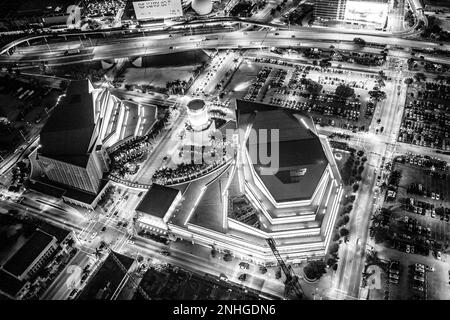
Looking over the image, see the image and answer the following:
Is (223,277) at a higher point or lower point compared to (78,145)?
lower

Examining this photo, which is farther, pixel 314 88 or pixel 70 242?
pixel 314 88

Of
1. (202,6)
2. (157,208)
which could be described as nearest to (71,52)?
(202,6)

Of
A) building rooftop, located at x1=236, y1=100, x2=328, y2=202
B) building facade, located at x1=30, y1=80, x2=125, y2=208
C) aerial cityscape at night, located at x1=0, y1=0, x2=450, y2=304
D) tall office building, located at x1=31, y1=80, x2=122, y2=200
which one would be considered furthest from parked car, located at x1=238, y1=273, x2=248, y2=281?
tall office building, located at x1=31, y1=80, x2=122, y2=200

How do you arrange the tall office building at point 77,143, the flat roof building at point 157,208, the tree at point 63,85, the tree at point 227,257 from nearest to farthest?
the tree at point 227,257 → the flat roof building at point 157,208 → the tall office building at point 77,143 → the tree at point 63,85

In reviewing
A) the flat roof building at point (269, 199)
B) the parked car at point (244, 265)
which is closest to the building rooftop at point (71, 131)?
the flat roof building at point (269, 199)

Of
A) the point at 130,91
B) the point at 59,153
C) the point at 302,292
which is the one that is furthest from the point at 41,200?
the point at 302,292

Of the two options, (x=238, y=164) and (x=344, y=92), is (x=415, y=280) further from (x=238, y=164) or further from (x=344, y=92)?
(x=344, y=92)

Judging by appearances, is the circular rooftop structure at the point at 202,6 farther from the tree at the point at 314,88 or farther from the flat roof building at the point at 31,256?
the flat roof building at the point at 31,256

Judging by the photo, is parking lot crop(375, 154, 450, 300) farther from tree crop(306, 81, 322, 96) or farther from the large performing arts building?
tree crop(306, 81, 322, 96)

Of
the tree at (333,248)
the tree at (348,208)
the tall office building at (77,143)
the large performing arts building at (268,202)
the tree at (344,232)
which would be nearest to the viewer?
the large performing arts building at (268,202)
